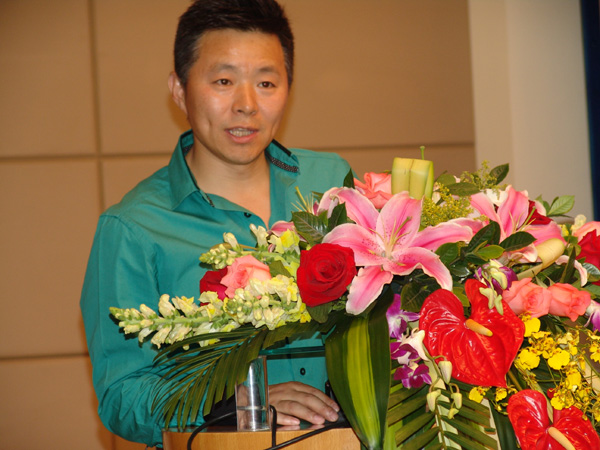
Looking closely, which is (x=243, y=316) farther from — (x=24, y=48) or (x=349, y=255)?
(x=24, y=48)

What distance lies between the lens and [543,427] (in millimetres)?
694

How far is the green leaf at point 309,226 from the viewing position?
804mm

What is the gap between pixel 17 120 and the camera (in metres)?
2.50

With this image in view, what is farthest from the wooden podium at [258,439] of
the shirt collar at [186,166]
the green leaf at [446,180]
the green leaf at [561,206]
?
the shirt collar at [186,166]

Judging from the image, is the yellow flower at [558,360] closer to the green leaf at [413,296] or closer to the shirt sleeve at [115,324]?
the green leaf at [413,296]

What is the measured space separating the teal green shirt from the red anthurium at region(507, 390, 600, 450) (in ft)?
1.34

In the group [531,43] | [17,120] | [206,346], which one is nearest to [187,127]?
[17,120]

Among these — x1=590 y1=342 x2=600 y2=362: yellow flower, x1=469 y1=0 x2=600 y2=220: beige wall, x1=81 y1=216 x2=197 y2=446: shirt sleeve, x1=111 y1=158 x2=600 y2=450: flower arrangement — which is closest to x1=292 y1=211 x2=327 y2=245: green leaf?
x1=111 y1=158 x2=600 y2=450: flower arrangement

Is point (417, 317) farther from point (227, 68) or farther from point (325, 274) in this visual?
point (227, 68)

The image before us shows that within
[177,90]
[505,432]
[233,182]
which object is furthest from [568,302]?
[177,90]

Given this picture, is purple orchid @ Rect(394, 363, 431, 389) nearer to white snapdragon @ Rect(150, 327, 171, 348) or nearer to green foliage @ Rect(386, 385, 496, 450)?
green foliage @ Rect(386, 385, 496, 450)

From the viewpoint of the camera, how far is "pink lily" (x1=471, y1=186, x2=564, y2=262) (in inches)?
33.5

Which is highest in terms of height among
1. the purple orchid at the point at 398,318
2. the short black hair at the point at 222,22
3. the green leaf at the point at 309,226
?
the short black hair at the point at 222,22

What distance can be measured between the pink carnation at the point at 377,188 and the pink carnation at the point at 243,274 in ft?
0.53
